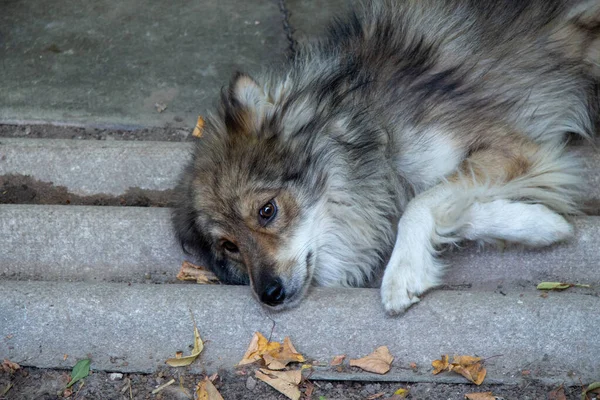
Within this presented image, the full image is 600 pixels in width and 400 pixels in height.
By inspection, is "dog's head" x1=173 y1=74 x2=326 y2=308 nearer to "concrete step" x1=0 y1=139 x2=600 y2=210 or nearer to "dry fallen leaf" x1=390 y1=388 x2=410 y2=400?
"concrete step" x1=0 y1=139 x2=600 y2=210

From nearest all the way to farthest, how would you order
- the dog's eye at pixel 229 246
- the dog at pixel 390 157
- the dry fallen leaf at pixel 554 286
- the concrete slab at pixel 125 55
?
1. the dry fallen leaf at pixel 554 286
2. the dog at pixel 390 157
3. the dog's eye at pixel 229 246
4. the concrete slab at pixel 125 55

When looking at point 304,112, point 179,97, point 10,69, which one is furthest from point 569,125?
point 10,69

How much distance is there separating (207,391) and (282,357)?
1.11 feet

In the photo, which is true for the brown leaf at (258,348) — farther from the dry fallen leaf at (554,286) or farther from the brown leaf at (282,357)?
the dry fallen leaf at (554,286)

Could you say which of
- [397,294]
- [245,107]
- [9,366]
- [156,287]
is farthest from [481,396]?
[9,366]

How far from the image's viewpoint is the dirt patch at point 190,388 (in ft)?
9.54

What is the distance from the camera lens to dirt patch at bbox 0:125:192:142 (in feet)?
14.9

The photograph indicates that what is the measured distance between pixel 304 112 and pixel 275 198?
468 mm

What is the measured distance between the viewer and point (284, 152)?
11.3 ft

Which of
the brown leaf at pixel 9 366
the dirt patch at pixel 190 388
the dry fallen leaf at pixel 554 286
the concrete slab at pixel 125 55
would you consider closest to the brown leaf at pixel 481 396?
the dirt patch at pixel 190 388

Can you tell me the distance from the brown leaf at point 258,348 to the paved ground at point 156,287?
1.5 inches

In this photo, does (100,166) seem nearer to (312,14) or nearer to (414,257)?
(414,257)

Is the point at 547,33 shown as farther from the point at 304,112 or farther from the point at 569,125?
the point at 304,112

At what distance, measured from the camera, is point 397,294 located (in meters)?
3.11
